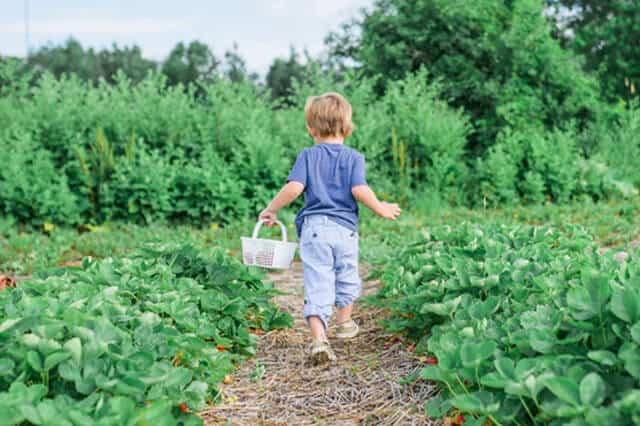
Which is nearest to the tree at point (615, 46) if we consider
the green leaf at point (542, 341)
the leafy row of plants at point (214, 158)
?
the leafy row of plants at point (214, 158)

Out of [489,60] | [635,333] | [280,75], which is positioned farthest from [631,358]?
[280,75]

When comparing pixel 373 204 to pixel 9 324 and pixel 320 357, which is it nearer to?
pixel 320 357

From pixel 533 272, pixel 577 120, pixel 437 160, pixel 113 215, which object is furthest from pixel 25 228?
pixel 577 120

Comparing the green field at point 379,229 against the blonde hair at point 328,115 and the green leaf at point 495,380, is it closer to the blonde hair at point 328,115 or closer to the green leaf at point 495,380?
the green leaf at point 495,380

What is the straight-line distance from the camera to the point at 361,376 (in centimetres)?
294

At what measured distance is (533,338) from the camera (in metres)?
2.09

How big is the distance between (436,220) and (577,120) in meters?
4.74

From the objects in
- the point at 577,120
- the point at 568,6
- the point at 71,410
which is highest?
the point at 568,6

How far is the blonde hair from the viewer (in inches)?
134

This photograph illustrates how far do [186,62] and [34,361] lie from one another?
33199 mm

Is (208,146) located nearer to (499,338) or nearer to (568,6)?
(499,338)

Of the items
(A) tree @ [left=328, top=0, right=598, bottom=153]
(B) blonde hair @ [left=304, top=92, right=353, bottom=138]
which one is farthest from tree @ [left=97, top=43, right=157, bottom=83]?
(B) blonde hair @ [left=304, top=92, right=353, bottom=138]

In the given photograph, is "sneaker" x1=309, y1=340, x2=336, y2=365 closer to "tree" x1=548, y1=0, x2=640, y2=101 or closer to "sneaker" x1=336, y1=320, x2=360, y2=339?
"sneaker" x1=336, y1=320, x2=360, y2=339

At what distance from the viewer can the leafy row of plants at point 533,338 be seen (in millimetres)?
1826
